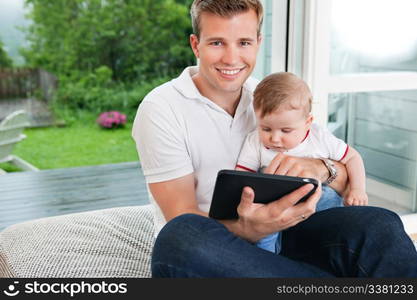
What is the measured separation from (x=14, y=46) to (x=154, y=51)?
6.87 ft

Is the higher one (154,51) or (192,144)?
(192,144)

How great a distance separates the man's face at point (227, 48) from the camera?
1565mm

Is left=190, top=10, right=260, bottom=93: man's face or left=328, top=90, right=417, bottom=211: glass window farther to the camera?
left=328, top=90, right=417, bottom=211: glass window

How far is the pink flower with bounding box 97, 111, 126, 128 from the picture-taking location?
8.29 meters

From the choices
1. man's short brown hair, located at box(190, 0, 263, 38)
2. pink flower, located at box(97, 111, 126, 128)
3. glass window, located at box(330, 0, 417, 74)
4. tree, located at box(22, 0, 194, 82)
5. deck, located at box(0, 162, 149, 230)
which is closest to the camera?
man's short brown hair, located at box(190, 0, 263, 38)

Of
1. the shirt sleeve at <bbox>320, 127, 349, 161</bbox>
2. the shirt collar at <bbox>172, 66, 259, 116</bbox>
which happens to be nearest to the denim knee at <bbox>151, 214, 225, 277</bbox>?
the shirt collar at <bbox>172, 66, 259, 116</bbox>

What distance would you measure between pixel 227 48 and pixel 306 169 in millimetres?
436

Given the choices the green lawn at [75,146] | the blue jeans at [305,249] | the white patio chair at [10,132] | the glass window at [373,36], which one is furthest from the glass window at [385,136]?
the green lawn at [75,146]

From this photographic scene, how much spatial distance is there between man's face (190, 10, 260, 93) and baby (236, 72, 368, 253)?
8 centimetres

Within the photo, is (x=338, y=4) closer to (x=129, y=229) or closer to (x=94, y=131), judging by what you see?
(x=129, y=229)

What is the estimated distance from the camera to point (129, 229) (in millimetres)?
2025

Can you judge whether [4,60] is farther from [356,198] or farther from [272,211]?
[272,211]

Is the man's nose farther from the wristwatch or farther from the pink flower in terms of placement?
the pink flower

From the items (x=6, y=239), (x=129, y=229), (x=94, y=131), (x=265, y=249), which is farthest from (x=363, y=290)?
(x=94, y=131)
